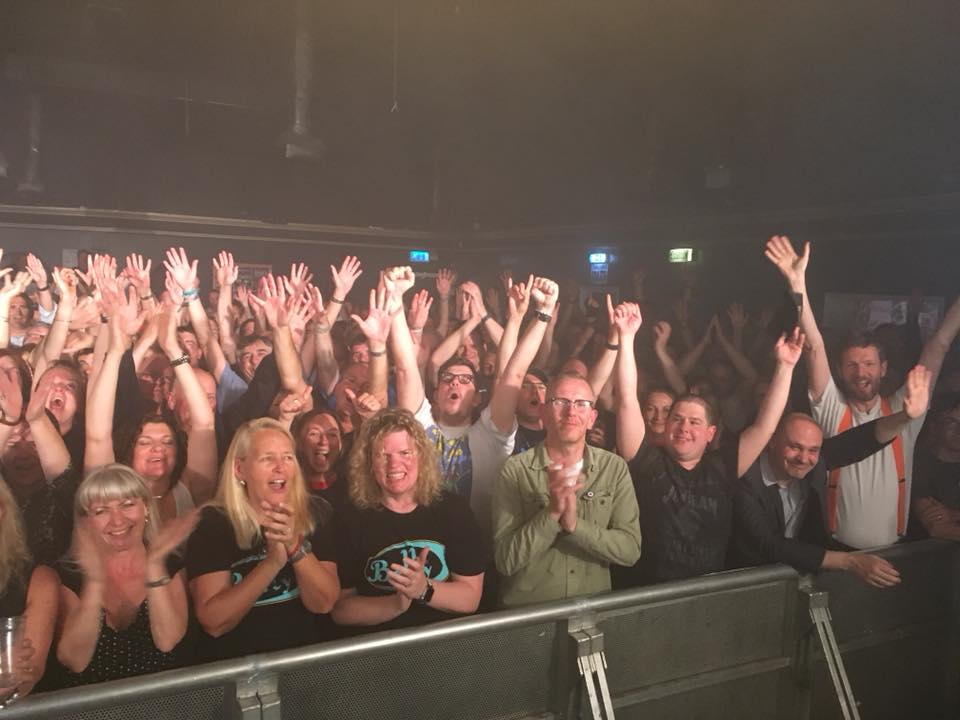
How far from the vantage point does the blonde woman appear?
6.86ft

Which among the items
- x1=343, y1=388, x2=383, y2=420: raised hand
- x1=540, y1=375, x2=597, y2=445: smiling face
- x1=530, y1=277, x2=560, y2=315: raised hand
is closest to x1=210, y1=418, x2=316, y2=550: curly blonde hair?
x1=343, y1=388, x2=383, y2=420: raised hand

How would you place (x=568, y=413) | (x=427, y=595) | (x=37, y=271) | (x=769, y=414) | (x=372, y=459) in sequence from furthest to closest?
1. (x=769, y=414)
2. (x=37, y=271)
3. (x=568, y=413)
4. (x=372, y=459)
5. (x=427, y=595)

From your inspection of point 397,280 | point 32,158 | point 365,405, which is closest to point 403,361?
point 365,405

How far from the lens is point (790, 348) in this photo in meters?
3.11

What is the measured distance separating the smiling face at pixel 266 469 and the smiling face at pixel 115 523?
0.33 m

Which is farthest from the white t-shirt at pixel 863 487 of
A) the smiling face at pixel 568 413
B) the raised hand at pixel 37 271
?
the raised hand at pixel 37 271

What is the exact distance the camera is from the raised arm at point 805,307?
3250 mm

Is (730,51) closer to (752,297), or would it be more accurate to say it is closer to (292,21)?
(752,297)

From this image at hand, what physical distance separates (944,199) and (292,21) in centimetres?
328

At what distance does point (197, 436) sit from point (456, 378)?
968mm

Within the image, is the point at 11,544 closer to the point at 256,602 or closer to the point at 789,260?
the point at 256,602

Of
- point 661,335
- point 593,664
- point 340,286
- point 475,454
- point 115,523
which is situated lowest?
point 593,664

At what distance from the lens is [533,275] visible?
3289 mm

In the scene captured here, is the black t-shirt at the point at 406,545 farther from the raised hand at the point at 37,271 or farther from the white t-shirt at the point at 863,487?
the white t-shirt at the point at 863,487
